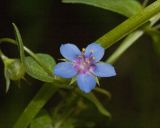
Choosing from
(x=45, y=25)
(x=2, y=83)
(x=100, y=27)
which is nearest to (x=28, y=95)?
(x=2, y=83)

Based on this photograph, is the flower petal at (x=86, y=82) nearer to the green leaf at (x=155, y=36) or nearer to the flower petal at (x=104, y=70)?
the flower petal at (x=104, y=70)

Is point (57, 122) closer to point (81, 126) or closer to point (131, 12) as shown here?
point (81, 126)

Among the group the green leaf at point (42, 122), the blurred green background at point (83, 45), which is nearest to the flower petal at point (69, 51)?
the green leaf at point (42, 122)

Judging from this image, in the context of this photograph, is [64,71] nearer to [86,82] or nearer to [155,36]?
[86,82]

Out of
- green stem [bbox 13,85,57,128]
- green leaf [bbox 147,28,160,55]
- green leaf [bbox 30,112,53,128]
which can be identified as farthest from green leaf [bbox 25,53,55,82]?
green leaf [bbox 147,28,160,55]

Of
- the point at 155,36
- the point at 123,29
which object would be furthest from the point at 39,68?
the point at 155,36

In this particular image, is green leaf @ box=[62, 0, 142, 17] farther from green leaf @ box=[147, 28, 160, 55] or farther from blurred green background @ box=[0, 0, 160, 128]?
blurred green background @ box=[0, 0, 160, 128]

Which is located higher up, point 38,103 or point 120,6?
point 120,6
